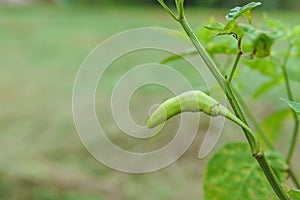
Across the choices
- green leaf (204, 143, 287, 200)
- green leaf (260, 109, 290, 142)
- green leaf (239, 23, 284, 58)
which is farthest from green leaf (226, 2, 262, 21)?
green leaf (260, 109, 290, 142)

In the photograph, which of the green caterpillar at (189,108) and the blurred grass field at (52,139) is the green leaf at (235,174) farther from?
the blurred grass field at (52,139)

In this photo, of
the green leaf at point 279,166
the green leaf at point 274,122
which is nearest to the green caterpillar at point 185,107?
the green leaf at point 279,166

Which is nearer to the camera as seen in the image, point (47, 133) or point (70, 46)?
point (47, 133)

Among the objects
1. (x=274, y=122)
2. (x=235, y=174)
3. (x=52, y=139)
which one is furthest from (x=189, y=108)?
(x=52, y=139)

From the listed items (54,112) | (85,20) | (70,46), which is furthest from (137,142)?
(85,20)

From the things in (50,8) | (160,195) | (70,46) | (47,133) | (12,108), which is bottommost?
(160,195)

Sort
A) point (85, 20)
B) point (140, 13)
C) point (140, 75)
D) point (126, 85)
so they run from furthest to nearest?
point (140, 13), point (85, 20), point (140, 75), point (126, 85)

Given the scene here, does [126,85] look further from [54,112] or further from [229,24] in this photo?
[229,24]
